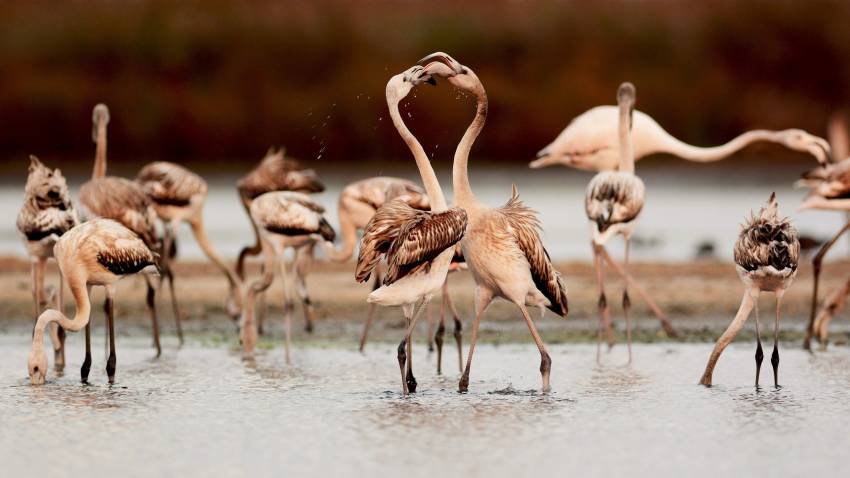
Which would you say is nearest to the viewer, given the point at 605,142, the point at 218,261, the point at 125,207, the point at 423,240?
the point at 423,240

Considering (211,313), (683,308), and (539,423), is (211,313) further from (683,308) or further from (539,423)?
(539,423)

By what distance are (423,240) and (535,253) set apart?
31.9 inches

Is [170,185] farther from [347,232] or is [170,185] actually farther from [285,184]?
[347,232]

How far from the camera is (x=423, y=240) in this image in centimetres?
807

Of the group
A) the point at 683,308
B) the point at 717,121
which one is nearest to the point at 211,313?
the point at 683,308

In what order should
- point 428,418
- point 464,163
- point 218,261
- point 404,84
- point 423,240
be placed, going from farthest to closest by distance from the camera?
point 218,261 → point 464,163 → point 404,84 → point 423,240 → point 428,418

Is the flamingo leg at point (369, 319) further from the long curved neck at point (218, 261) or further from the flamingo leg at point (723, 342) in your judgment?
the flamingo leg at point (723, 342)

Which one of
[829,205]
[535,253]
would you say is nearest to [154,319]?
[535,253]

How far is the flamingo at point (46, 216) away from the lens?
9.59m

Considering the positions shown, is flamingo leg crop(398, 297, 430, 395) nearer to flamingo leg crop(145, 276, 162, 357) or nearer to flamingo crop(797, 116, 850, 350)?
flamingo leg crop(145, 276, 162, 357)

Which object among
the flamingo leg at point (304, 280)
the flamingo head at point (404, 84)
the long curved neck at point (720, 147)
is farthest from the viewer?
the long curved neck at point (720, 147)

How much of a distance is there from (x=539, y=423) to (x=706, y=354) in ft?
10.2

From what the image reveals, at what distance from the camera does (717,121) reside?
36.0m

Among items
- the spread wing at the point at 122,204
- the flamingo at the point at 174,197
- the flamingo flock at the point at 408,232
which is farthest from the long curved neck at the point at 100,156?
the spread wing at the point at 122,204
